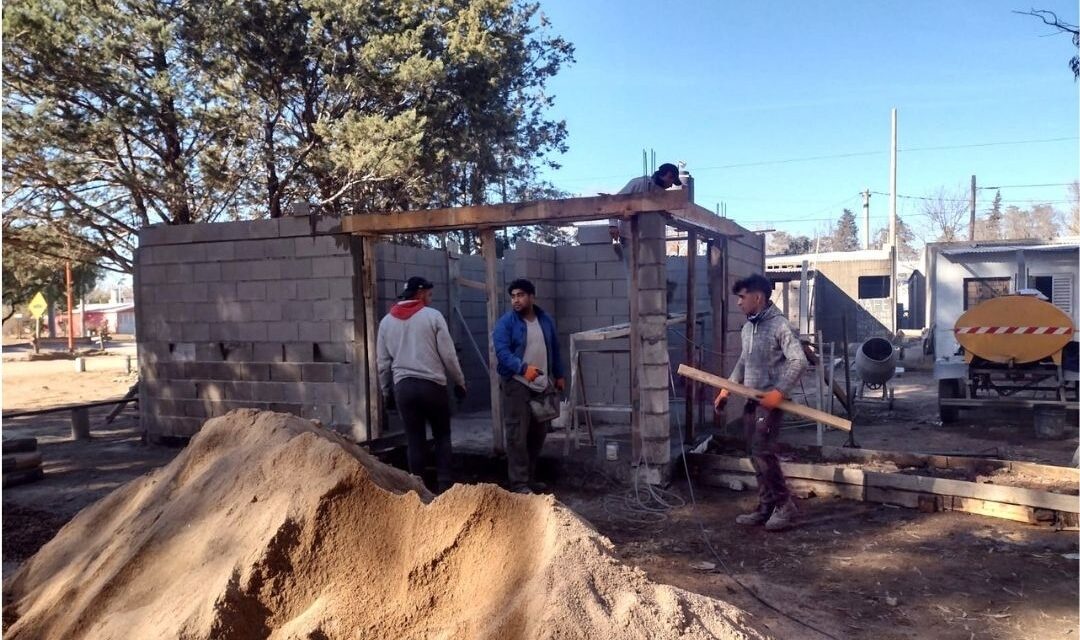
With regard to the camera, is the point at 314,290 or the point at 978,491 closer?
the point at 978,491

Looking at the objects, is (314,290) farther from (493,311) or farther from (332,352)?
(493,311)

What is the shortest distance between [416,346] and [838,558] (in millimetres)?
3254

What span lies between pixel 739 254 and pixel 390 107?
8.69 meters

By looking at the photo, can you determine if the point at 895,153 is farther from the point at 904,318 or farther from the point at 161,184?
the point at 161,184

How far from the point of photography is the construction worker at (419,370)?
5.68 meters

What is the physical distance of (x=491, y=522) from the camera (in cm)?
268

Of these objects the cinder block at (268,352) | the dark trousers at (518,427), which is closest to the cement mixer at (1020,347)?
the dark trousers at (518,427)

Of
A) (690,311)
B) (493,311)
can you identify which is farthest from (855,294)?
(493,311)

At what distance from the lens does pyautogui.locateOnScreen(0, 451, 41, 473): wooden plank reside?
7270 millimetres

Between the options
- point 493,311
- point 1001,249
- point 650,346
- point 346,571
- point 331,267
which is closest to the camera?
point 346,571

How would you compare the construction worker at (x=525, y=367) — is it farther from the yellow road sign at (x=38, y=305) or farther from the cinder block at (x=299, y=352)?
the yellow road sign at (x=38, y=305)

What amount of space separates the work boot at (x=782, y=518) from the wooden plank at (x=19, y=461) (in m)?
6.97

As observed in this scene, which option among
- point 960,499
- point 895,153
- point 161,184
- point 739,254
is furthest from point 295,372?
point 895,153

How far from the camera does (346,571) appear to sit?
2.75 metres
